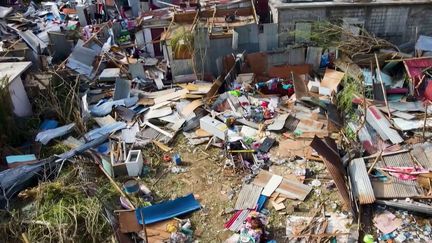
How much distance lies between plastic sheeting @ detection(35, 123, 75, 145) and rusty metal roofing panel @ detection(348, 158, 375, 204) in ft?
25.4

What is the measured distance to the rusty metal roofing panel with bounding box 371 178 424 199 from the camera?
26.8ft

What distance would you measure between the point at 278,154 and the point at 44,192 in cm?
580

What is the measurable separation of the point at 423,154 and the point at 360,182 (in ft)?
6.42

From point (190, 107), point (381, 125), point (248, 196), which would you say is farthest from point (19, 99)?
point (381, 125)

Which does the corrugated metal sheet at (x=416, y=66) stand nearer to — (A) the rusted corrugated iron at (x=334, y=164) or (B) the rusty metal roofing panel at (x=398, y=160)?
(B) the rusty metal roofing panel at (x=398, y=160)

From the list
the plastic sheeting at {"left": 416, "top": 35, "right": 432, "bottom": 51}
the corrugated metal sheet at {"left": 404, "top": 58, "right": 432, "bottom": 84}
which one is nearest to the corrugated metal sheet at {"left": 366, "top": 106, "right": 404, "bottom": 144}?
the corrugated metal sheet at {"left": 404, "top": 58, "right": 432, "bottom": 84}

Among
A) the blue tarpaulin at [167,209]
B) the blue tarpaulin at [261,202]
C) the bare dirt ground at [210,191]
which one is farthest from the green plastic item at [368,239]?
the blue tarpaulin at [167,209]

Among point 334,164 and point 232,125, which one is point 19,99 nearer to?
point 232,125

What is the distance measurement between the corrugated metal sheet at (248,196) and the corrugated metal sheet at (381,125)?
370 cm

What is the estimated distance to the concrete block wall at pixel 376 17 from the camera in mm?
13078

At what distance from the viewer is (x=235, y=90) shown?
1241cm

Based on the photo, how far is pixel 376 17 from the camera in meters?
13.3

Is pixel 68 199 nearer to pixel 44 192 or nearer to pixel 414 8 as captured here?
pixel 44 192

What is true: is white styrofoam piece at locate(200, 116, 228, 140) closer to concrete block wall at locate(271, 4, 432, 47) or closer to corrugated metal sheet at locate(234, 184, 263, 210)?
corrugated metal sheet at locate(234, 184, 263, 210)
